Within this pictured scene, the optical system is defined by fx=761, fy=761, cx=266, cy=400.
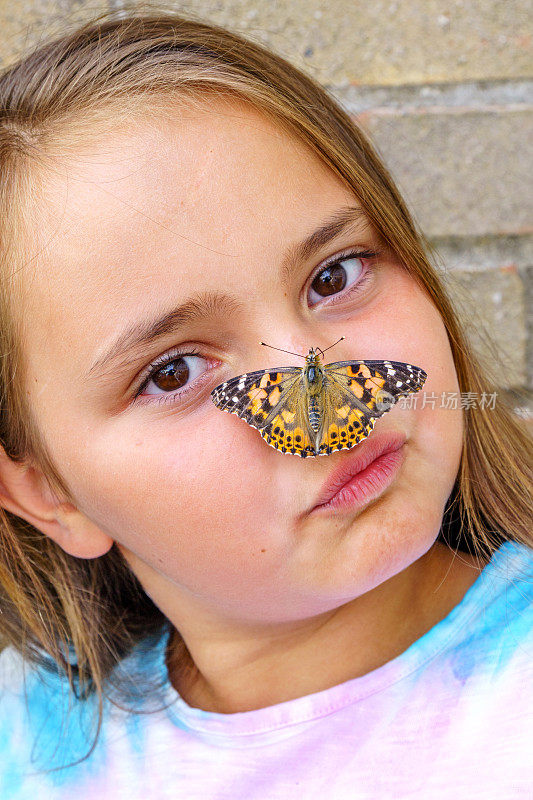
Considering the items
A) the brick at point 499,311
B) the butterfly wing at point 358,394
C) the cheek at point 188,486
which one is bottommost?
the cheek at point 188,486

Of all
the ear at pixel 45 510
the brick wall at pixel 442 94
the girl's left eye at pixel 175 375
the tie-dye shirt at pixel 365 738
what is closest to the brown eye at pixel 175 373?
the girl's left eye at pixel 175 375

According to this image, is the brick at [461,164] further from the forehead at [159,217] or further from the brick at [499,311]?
the forehead at [159,217]

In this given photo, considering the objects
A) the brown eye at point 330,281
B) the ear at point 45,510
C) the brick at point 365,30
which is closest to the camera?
the brown eye at point 330,281

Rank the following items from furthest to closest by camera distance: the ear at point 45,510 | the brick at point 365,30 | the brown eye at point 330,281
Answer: the brick at point 365,30 < the ear at point 45,510 < the brown eye at point 330,281

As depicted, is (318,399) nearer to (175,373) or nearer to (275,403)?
(275,403)

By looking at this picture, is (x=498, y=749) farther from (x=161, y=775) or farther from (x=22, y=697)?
(x=22, y=697)

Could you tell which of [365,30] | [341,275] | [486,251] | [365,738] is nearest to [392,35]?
[365,30]

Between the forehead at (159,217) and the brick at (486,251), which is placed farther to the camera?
the brick at (486,251)
